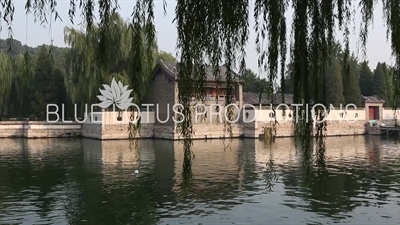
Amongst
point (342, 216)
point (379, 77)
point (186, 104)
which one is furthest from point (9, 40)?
point (379, 77)

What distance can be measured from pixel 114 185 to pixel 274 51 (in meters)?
7.04

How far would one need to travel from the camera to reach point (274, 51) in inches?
91.9

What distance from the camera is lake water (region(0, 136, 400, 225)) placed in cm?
636

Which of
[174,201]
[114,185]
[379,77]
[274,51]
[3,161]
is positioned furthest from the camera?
[379,77]

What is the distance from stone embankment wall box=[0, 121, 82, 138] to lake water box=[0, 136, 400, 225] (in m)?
9.77

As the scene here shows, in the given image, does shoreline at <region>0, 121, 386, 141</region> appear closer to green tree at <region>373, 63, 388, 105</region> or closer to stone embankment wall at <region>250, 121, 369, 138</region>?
stone embankment wall at <region>250, 121, 369, 138</region>

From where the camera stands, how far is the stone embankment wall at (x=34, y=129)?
22391 mm

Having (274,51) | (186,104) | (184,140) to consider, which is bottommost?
(184,140)

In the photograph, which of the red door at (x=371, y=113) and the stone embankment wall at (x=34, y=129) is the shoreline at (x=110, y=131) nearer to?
the stone embankment wall at (x=34, y=129)

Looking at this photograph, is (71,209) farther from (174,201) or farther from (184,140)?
(184,140)

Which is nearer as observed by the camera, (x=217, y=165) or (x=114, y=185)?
(x=114, y=185)

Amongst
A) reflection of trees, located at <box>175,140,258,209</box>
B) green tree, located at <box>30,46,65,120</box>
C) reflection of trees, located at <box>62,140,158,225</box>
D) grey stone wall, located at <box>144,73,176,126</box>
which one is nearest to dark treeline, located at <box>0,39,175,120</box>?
green tree, located at <box>30,46,65,120</box>

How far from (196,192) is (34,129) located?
1685cm

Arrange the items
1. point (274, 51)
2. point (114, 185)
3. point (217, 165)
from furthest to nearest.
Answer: point (217, 165) < point (114, 185) < point (274, 51)
